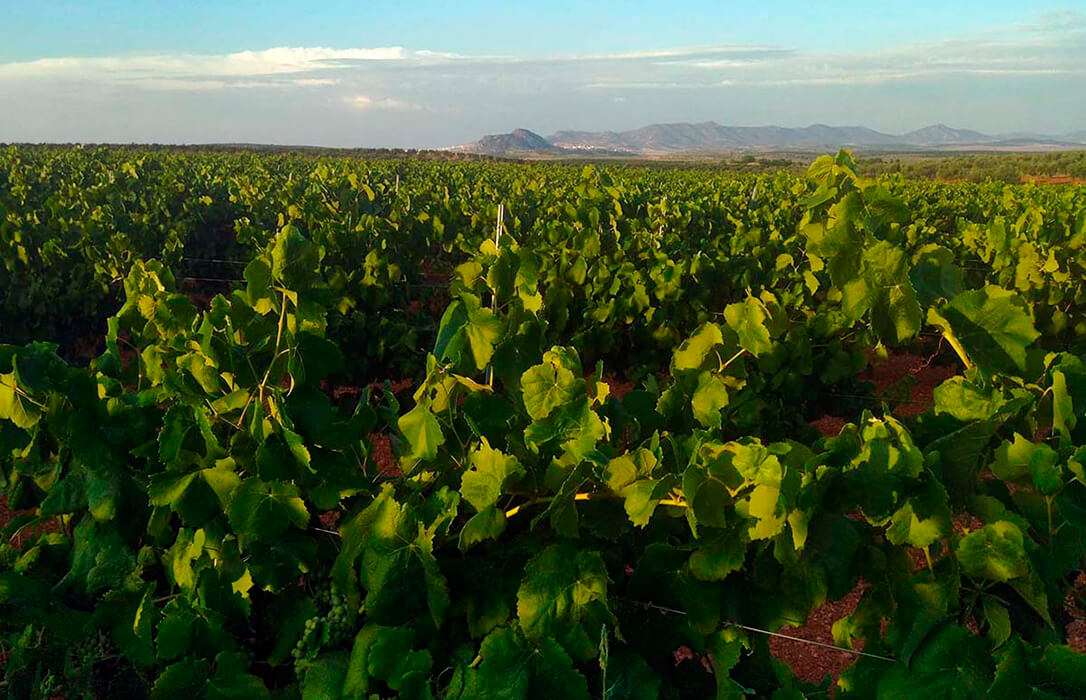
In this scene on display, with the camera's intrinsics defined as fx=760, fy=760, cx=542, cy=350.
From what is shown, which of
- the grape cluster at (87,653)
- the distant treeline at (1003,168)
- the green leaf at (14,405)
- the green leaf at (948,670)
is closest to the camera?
the green leaf at (948,670)

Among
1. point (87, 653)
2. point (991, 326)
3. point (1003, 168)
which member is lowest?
point (87, 653)

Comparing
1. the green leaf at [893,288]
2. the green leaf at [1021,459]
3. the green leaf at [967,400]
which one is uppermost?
the green leaf at [893,288]

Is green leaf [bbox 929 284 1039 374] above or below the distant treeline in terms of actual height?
below

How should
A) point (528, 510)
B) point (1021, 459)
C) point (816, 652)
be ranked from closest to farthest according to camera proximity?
1. point (1021, 459)
2. point (528, 510)
3. point (816, 652)

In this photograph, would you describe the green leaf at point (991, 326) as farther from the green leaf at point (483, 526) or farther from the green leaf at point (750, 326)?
the green leaf at point (483, 526)

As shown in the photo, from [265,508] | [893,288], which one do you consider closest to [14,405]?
[265,508]

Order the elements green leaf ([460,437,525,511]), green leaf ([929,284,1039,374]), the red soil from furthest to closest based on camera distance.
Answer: the red soil → green leaf ([929,284,1039,374]) → green leaf ([460,437,525,511])

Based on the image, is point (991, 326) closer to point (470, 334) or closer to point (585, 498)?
point (585, 498)

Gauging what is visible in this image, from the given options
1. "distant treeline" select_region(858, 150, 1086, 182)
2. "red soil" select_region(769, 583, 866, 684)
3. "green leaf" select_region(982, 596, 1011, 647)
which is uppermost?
"distant treeline" select_region(858, 150, 1086, 182)

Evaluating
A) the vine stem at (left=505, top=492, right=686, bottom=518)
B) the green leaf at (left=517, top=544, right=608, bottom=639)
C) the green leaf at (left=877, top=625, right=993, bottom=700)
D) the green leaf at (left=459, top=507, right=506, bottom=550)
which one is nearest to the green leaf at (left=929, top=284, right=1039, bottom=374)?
the green leaf at (left=877, top=625, right=993, bottom=700)

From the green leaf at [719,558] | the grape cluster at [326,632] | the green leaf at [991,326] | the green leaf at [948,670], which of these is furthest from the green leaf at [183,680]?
the green leaf at [991,326]

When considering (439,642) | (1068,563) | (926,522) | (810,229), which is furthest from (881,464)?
(439,642)

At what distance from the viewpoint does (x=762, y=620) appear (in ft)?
5.62

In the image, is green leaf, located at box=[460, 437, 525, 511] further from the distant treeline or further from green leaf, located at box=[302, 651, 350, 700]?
the distant treeline
